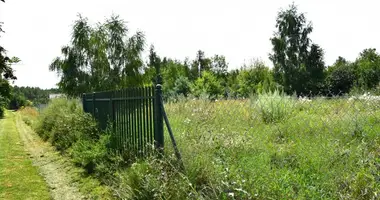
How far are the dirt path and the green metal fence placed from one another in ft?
3.75

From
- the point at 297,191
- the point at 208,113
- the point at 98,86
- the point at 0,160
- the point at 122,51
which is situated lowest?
the point at 0,160

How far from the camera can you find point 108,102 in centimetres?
711

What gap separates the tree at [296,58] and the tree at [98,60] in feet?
62.0

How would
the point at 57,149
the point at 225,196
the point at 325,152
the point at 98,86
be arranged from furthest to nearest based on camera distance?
1. the point at 98,86
2. the point at 57,149
3. the point at 325,152
4. the point at 225,196

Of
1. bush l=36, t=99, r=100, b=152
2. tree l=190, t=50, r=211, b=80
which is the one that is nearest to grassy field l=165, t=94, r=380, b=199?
bush l=36, t=99, r=100, b=152

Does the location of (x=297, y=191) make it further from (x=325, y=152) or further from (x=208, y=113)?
(x=208, y=113)

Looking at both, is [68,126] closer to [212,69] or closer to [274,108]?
[274,108]

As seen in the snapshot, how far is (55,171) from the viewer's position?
254 inches

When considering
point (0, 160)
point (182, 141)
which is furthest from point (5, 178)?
point (182, 141)

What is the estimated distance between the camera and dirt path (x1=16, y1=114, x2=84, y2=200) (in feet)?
16.2

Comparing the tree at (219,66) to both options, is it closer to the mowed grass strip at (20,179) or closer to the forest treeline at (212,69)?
the forest treeline at (212,69)

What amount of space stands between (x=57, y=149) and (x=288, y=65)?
91.6ft

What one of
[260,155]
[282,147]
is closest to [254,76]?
[282,147]

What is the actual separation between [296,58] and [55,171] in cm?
3025
